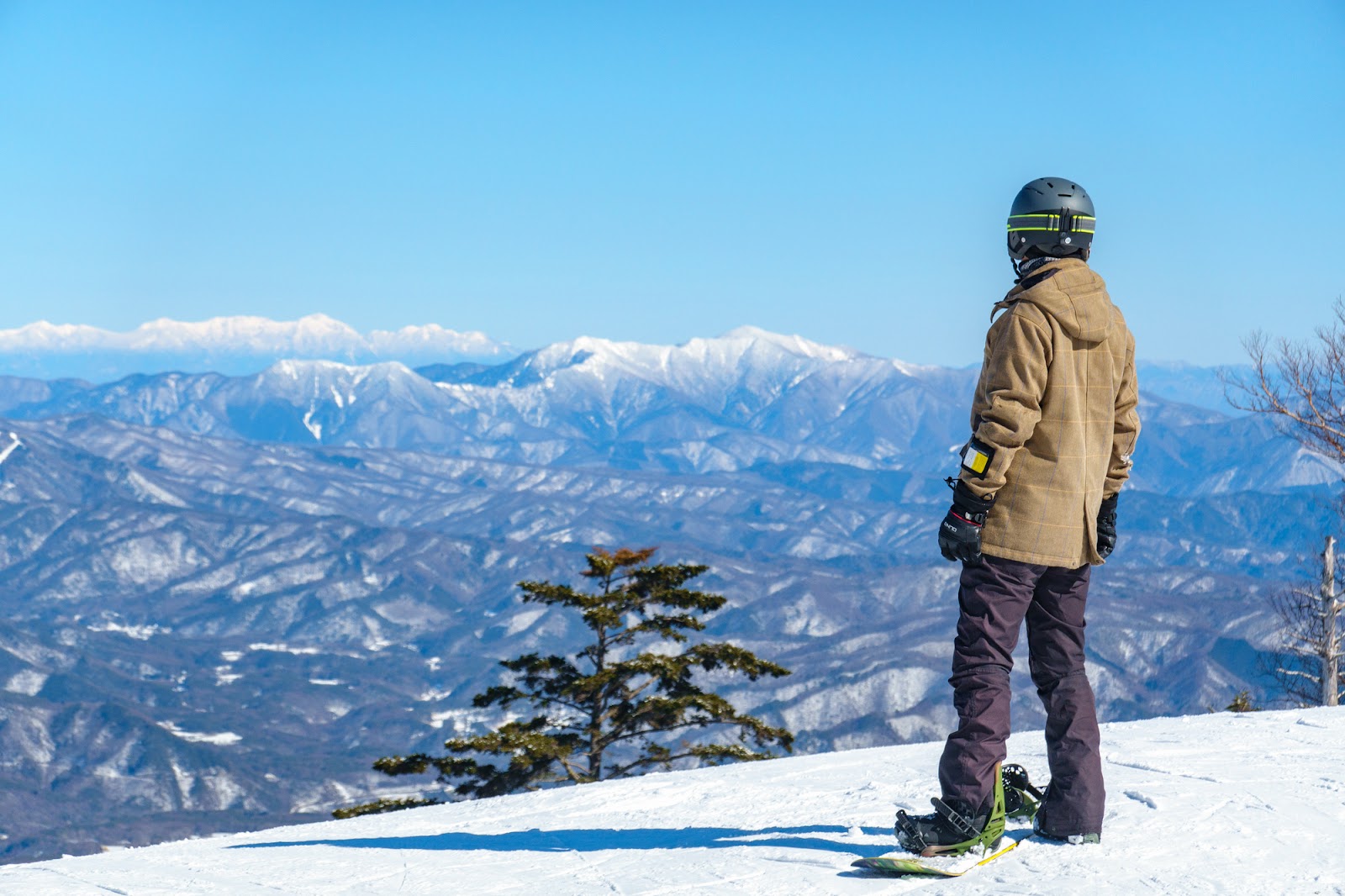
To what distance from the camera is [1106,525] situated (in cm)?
687

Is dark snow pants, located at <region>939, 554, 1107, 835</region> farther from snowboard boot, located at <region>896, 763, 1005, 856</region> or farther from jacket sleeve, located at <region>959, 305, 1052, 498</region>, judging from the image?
jacket sleeve, located at <region>959, 305, 1052, 498</region>

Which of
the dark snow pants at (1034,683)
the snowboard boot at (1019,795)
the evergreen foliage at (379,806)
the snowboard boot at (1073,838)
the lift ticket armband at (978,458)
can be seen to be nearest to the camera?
the lift ticket armband at (978,458)

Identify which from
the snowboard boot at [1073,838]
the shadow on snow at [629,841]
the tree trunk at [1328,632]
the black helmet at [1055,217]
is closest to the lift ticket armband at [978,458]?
the black helmet at [1055,217]

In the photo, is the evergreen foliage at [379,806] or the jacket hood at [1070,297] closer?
the jacket hood at [1070,297]

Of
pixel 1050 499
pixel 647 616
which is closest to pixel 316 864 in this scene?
pixel 1050 499

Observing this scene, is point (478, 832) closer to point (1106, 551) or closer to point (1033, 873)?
point (1033, 873)

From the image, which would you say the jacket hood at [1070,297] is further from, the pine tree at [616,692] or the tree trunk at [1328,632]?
the tree trunk at [1328,632]

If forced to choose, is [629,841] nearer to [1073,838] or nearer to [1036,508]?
[1073,838]

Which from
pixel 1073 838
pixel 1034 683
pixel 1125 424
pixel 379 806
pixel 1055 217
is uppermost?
pixel 1055 217

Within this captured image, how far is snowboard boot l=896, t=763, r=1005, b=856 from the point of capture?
636 cm

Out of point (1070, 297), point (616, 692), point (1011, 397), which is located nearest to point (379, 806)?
point (616, 692)

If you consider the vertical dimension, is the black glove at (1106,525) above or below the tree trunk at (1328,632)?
above

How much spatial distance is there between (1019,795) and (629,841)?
235cm

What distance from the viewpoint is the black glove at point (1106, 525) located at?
6.76 metres
